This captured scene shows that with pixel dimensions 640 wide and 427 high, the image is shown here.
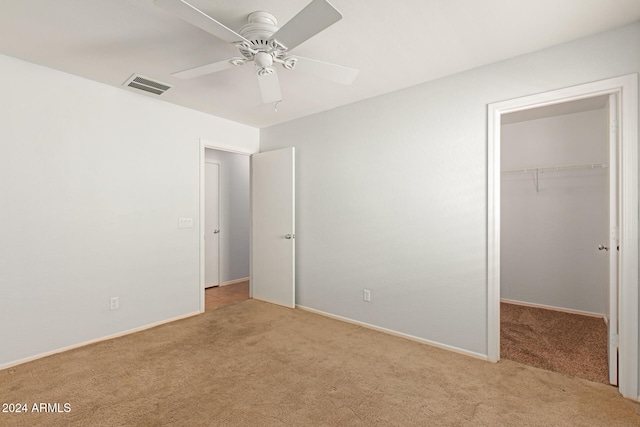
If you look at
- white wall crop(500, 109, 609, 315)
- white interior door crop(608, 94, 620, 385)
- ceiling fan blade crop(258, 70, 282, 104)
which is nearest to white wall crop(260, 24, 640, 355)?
white interior door crop(608, 94, 620, 385)

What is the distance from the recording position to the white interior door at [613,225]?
207 centimetres

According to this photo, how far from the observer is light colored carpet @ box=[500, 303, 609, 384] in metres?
2.39

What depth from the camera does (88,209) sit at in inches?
110

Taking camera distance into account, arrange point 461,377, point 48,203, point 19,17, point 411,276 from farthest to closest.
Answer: point 411,276
point 48,203
point 461,377
point 19,17

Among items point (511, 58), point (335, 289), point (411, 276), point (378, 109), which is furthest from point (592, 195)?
point (335, 289)

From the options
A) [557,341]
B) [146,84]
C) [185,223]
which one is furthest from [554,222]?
[146,84]

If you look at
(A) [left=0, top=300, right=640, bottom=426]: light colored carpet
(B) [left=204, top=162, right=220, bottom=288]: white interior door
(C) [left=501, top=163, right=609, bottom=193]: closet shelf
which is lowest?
(A) [left=0, top=300, right=640, bottom=426]: light colored carpet

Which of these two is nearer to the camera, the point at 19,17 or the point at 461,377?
the point at 19,17

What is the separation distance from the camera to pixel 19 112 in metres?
2.42

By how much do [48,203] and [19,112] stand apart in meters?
0.76

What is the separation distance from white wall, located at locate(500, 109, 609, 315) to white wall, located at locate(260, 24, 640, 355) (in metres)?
2.00

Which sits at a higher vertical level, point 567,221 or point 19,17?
point 19,17

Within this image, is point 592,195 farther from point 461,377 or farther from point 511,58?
point 461,377

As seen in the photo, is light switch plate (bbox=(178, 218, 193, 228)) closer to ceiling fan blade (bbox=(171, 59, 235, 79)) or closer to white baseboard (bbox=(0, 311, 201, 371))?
white baseboard (bbox=(0, 311, 201, 371))
